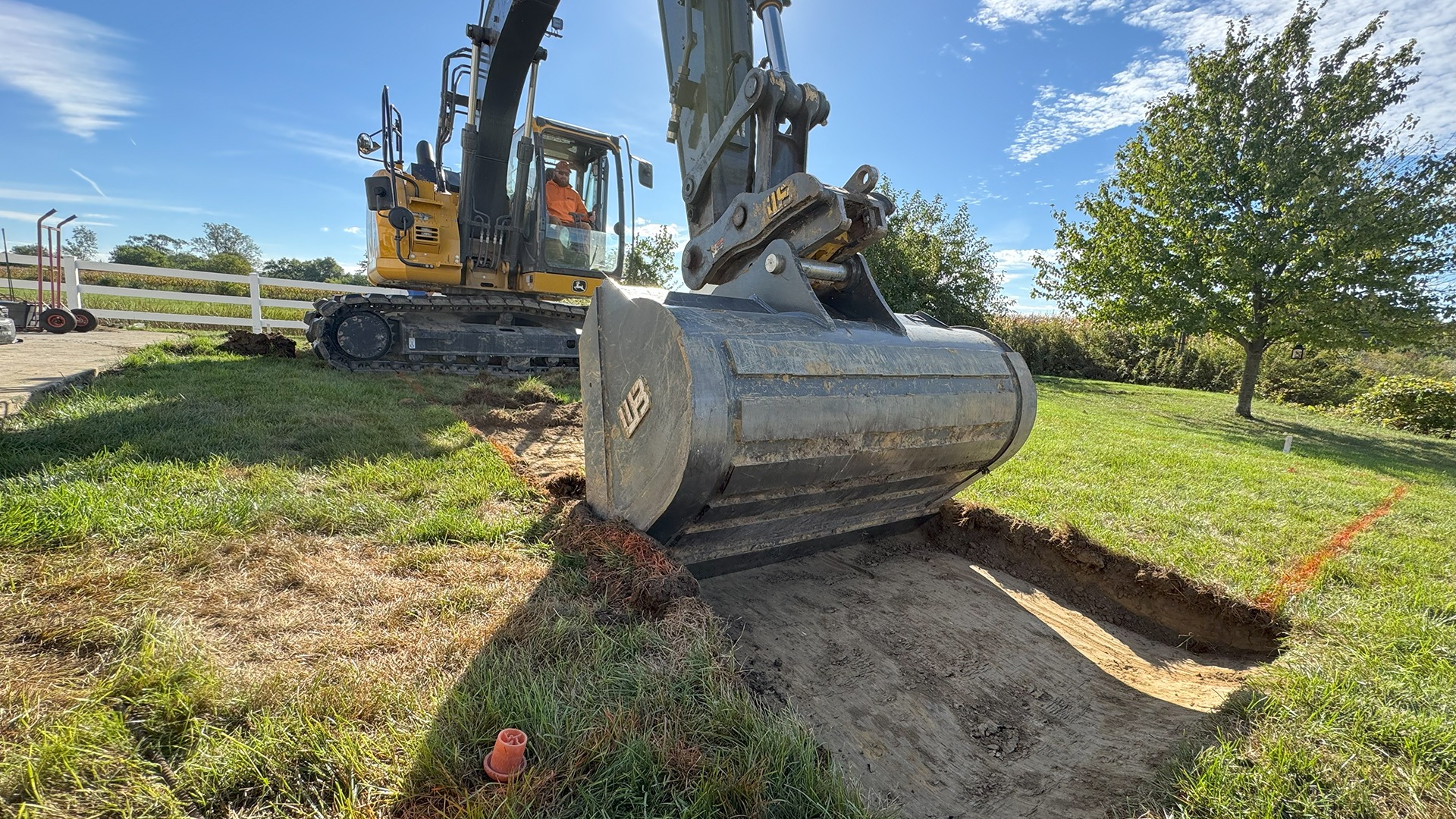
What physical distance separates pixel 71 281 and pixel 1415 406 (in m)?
28.9

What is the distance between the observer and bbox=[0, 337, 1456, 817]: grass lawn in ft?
4.34

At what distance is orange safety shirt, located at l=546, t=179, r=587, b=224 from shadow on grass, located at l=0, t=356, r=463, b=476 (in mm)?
3567

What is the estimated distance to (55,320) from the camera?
36.3 feet

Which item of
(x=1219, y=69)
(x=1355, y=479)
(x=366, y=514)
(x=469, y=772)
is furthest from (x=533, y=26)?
(x=1219, y=69)

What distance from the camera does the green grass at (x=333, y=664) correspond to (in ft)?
4.24

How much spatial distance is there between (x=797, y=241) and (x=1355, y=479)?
22.8ft

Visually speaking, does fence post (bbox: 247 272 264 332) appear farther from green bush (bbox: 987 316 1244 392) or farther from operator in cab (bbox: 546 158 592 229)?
green bush (bbox: 987 316 1244 392)

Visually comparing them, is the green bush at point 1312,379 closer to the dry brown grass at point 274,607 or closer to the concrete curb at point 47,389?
the dry brown grass at point 274,607

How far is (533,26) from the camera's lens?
22.2 ft

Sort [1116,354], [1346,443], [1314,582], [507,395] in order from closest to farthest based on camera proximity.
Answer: [1314,582]
[507,395]
[1346,443]
[1116,354]

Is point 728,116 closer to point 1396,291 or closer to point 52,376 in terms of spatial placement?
point 52,376

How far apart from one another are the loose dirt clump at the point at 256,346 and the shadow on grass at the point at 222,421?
2503 millimetres

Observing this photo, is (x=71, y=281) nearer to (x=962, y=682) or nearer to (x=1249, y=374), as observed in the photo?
(x=962, y=682)

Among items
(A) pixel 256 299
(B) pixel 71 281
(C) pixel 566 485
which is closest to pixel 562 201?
(C) pixel 566 485
